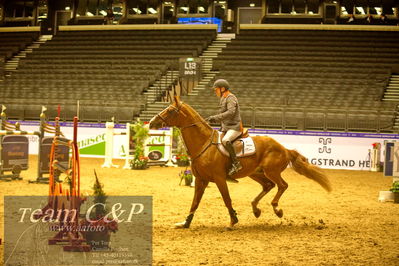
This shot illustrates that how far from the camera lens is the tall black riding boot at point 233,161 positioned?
829 cm

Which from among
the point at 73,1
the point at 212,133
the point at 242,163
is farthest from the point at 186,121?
the point at 73,1

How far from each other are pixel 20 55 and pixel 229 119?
29858mm

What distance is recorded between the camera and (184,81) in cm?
2784

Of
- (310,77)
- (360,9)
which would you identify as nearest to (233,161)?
(310,77)

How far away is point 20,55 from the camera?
3512 centimetres

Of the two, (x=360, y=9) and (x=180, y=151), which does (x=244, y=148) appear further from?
(x=360, y=9)

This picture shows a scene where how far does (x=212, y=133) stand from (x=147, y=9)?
104 ft

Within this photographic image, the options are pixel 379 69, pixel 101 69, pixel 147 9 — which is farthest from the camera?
pixel 147 9

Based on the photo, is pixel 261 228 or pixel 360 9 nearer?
pixel 261 228

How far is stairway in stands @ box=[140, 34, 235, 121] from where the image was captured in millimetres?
25062

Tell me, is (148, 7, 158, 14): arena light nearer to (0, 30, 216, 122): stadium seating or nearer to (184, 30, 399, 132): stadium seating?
(0, 30, 216, 122): stadium seating

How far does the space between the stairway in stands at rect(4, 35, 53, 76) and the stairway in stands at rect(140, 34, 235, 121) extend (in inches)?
429

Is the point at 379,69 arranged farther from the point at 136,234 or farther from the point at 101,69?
the point at 136,234

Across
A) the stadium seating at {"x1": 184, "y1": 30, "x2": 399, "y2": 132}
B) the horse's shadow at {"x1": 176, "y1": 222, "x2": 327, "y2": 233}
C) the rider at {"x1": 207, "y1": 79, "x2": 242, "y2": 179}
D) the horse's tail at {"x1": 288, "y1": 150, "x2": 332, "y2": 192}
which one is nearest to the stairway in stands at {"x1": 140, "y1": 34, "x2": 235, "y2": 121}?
the stadium seating at {"x1": 184, "y1": 30, "x2": 399, "y2": 132}
